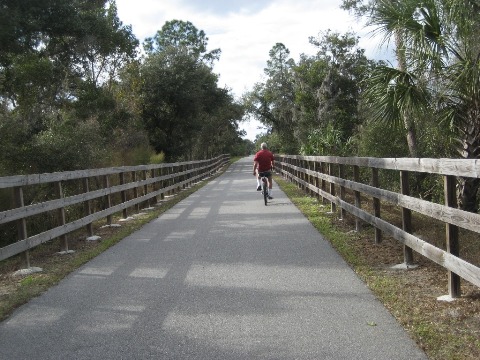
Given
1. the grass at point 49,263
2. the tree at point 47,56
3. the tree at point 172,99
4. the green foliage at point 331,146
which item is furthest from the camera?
the tree at point 172,99

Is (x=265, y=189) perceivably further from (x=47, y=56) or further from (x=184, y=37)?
(x=184, y=37)

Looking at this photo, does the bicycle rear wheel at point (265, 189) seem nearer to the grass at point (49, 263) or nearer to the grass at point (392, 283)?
the grass at point (392, 283)

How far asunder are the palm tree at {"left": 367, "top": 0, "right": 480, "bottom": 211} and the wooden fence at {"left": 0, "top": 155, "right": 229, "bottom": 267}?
18.6 feet

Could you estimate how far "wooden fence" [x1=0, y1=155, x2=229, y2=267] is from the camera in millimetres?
6852

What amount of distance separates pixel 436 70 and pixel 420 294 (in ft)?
16.9

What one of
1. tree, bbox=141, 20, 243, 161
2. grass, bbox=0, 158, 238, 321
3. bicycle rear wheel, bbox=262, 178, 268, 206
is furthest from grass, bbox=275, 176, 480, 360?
tree, bbox=141, 20, 243, 161

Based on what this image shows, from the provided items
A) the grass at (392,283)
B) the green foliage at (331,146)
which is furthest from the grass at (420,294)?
the green foliage at (331,146)

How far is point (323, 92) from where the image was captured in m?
37.1

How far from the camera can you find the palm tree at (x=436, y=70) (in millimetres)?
8461

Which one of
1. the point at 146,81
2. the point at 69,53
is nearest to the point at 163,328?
the point at 69,53

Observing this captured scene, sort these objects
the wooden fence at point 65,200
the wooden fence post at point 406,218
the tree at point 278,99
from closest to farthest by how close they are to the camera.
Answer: the wooden fence post at point 406,218 → the wooden fence at point 65,200 → the tree at point 278,99

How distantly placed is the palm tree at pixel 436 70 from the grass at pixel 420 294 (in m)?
2.09

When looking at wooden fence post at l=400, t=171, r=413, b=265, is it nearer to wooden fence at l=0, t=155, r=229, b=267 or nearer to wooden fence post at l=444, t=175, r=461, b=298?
wooden fence post at l=444, t=175, r=461, b=298

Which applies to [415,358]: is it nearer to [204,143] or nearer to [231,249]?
[231,249]
